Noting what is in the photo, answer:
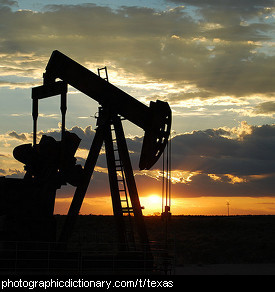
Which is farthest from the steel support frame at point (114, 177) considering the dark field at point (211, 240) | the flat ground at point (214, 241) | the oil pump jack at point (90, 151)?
the dark field at point (211, 240)

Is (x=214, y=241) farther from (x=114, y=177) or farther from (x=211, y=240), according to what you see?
(x=114, y=177)

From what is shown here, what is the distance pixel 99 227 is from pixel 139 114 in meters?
32.6

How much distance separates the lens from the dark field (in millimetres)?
33906

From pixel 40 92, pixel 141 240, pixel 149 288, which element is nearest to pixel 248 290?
pixel 149 288

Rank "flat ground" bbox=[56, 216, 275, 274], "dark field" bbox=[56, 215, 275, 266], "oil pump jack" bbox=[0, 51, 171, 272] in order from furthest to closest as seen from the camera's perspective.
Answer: "dark field" bbox=[56, 215, 275, 266] → "flat ground" bbox=[56, 216, 275, 274] → "oil pump jack" bbox=[0, 51, 171, 272]

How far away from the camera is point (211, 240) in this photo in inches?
1602

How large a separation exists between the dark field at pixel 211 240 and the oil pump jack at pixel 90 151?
674cm

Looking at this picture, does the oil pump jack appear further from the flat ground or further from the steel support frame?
the flat ground

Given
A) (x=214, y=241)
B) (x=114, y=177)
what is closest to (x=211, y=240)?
(x=214, y=241)

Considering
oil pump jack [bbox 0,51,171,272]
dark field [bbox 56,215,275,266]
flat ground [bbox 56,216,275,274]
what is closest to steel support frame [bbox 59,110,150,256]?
oil pump jack [bbox 0,51,171,272]

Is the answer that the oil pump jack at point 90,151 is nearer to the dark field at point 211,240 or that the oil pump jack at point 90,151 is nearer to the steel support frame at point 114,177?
the steel support frame at point 114,177

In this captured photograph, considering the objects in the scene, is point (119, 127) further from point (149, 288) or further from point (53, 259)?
point (149, 288)

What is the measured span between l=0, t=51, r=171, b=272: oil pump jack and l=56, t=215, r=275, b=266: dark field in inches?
265

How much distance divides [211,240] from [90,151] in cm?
2297
